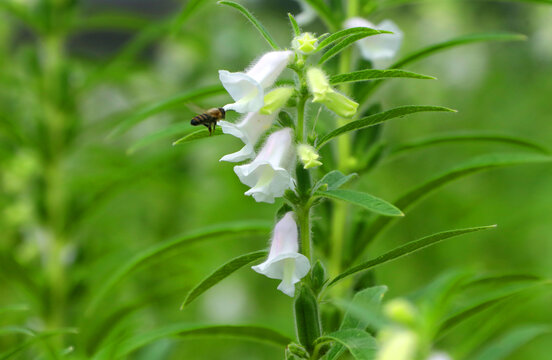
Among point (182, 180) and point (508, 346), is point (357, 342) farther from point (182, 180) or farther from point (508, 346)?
point (182, 180)

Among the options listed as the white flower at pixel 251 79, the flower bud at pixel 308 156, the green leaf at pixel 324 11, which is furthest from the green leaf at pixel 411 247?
the green leaf at pixel 324 11

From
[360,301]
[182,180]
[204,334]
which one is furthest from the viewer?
[182,180]

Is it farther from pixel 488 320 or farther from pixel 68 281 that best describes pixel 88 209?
pixel 488 320

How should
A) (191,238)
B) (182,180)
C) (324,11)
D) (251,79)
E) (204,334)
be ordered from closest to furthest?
(251,79) → (204,334) → (191,238) → (324,11) → (182,180)

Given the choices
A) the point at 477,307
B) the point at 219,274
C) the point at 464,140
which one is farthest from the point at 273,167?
the point at 464,140

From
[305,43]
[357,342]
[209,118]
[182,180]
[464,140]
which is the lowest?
[357,342]

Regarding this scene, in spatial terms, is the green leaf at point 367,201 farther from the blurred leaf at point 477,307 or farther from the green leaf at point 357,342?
the blurred leaf at point 477,307
